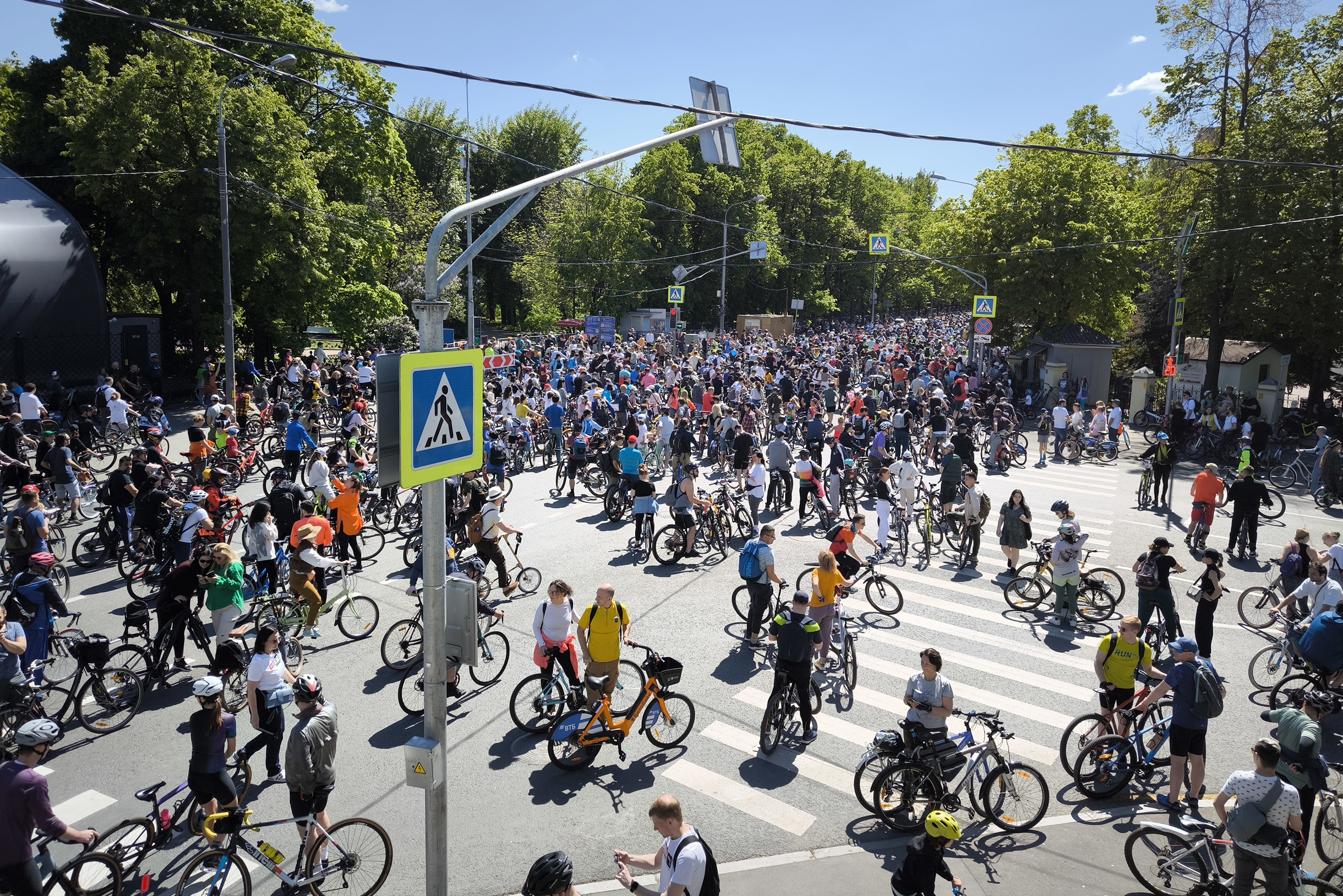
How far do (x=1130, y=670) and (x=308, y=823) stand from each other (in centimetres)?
757

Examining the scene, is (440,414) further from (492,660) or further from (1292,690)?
(1292,690)

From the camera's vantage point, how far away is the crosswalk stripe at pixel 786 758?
27.2ft

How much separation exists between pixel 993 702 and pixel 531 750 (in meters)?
5.30

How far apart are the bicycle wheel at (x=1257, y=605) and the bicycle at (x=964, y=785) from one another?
7299 mm

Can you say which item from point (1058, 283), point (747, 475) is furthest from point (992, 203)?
point (747, 475)

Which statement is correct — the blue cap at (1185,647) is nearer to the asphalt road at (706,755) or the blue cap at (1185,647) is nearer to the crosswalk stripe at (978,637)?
the asphalt road at (706,755)

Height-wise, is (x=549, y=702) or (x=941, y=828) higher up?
(x=941, y=828)

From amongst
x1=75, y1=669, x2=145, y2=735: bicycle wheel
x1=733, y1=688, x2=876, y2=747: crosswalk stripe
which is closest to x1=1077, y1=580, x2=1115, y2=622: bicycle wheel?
x1=733, y1=688, x2=876, y2=747: crosswalk stripe

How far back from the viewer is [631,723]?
27.8 ft

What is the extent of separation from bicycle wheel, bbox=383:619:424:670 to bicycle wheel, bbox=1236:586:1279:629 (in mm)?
11867

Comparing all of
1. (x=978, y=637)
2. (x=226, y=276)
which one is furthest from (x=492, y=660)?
(x=226, y=276)

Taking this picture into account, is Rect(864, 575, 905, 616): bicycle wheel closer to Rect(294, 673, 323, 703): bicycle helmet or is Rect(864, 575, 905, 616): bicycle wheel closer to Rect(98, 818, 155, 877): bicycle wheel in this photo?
Rect(294, 673, 323, 703): bicycle helmet

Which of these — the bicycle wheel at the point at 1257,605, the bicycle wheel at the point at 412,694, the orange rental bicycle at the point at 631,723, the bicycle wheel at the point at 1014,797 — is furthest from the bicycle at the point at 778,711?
the bicycle wheel at the point at 1257,605

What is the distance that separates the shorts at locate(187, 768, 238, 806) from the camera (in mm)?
6684
